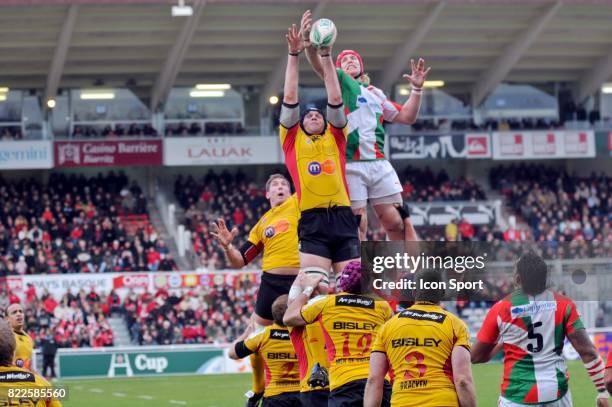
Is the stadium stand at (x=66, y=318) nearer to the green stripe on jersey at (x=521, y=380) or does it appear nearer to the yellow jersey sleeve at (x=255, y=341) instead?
the yellow jersey sleeve at (x=255, y=341)

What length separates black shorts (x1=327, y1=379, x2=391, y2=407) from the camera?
9.56 m

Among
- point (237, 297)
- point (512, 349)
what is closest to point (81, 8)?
point (237, 297)

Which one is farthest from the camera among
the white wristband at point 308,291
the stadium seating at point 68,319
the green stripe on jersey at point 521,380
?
the stadium seating at point 68,319

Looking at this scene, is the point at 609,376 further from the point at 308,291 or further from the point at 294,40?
the point at 294,40

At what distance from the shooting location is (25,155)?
Answer: 131 feet

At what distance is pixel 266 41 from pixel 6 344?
104 feet

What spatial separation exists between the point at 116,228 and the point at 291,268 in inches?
1081

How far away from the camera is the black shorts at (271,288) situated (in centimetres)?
1196

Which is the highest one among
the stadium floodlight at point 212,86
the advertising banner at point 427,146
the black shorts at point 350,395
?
the stadium floodlight at point 212,86

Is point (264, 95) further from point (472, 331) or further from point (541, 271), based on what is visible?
point (541, 271)

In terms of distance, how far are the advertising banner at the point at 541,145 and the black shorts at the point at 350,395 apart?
3344 cm

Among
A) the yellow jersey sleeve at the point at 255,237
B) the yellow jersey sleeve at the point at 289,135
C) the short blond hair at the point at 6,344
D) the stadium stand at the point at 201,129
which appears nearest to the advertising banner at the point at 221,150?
the stadium stand at the point at 201,129

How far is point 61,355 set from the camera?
30.8m

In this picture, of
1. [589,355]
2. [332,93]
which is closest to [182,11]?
[332,93]
